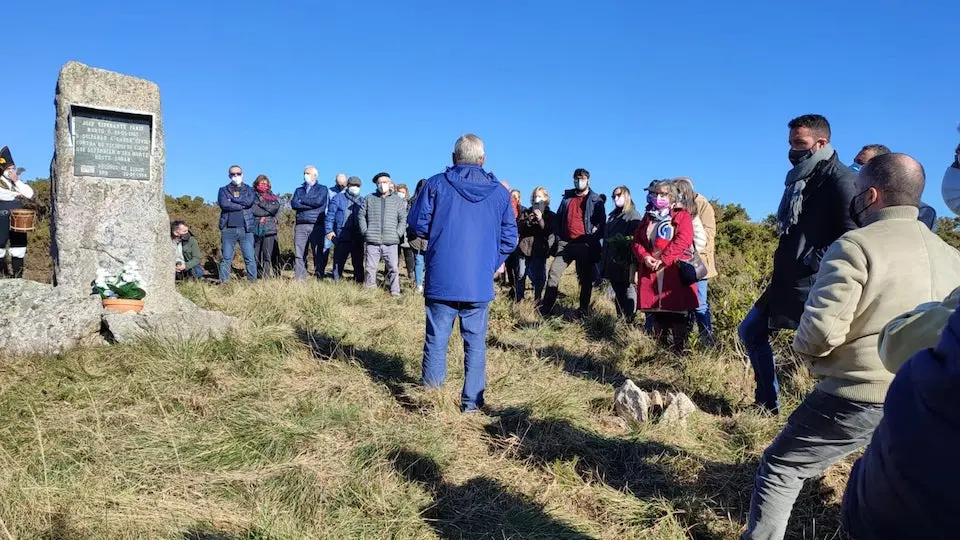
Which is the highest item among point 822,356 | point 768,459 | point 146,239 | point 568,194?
point 568,194

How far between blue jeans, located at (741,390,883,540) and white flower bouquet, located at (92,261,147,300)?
4.90 meters

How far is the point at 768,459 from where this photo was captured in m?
2.29

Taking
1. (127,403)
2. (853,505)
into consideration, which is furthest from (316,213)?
(853,505)

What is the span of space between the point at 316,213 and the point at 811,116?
719 centimetres

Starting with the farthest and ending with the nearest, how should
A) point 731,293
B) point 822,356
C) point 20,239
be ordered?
point 20,239, point 731,293, point 822,356

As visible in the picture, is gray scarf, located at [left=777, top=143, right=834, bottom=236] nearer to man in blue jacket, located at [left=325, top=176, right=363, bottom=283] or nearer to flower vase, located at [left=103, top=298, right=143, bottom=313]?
flower vase, located at [left=103, top=298, right=143, bottom=313]

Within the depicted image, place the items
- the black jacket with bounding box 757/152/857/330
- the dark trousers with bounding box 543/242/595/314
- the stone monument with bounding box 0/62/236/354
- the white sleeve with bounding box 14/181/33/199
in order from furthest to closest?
the white sleeve with bounding box 14/181/33/199 → the dark trousers with bounding box 543/242/595/314 → the stone monument with bounding box 0/62/236/354 → the black jacket with bounding box 757/152/857/330

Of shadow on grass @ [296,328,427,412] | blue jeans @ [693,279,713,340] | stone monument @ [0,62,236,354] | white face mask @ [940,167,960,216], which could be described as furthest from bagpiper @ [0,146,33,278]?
white face mask @ [940,167,960,216]

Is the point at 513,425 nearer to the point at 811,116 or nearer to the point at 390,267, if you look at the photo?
the point at 811,116

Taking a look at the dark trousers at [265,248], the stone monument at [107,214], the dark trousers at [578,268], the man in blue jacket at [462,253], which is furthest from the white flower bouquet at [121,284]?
the dark trousers at [578,268]

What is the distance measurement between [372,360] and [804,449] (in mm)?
3399

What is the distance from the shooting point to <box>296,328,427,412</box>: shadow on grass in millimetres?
4211

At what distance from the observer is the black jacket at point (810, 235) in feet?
11.1

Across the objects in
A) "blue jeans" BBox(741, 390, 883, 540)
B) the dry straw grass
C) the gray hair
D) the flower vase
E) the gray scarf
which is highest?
the gray hair
